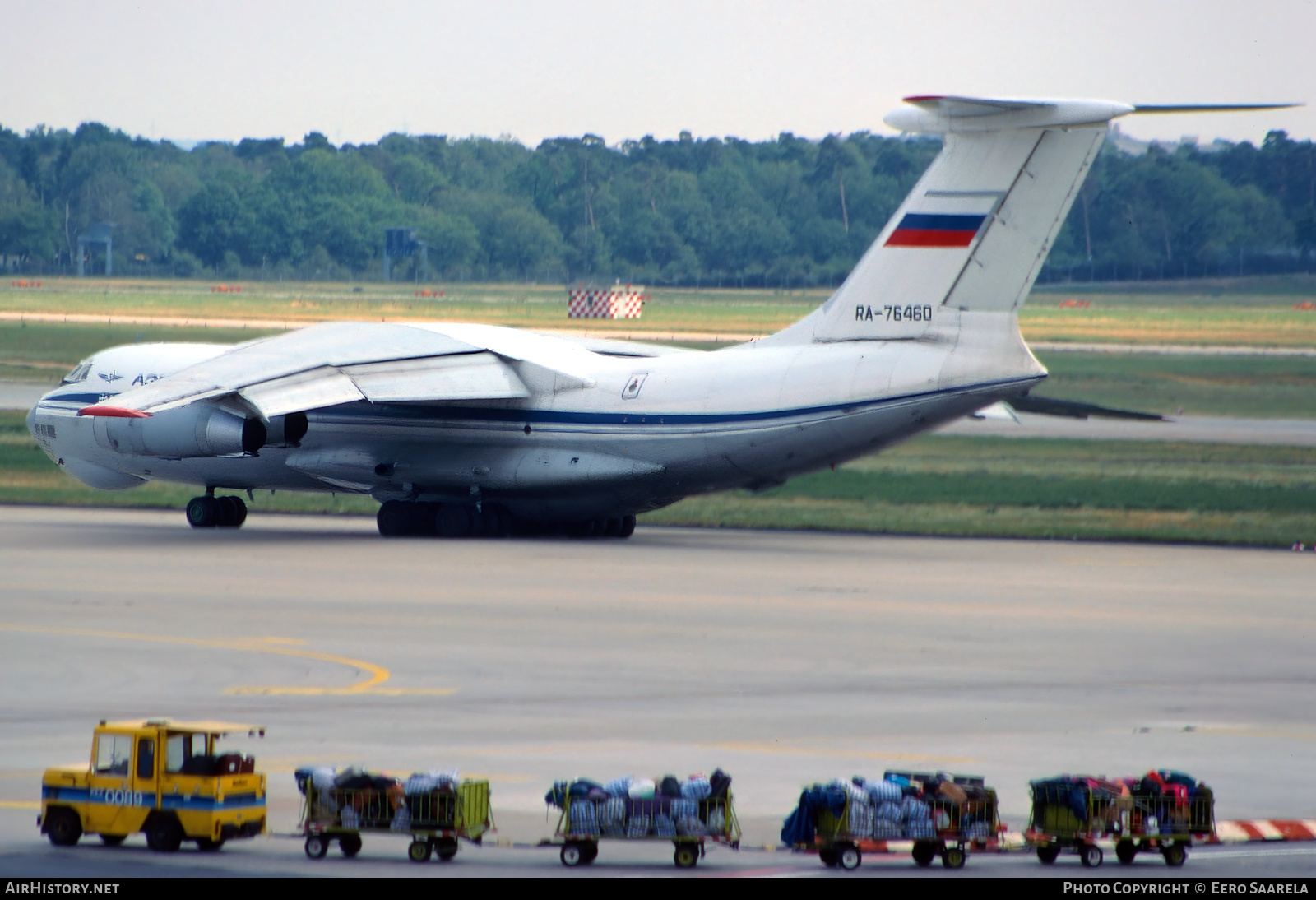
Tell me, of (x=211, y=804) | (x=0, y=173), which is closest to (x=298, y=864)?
(x=211, y=804)

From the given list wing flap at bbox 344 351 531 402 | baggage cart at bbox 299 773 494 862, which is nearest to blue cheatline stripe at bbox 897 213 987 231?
wing flap at bbox 344 351 531 402

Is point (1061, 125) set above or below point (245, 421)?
above

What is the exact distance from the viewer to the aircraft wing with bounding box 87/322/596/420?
2920 cm

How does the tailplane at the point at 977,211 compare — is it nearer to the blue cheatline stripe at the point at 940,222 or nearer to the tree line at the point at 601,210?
the blue cheatline stripe at the point at 940,222

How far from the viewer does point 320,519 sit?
36438 millimetres

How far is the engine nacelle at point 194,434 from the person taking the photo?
29531 millimetres

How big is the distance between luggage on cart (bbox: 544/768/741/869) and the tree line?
6120 cm

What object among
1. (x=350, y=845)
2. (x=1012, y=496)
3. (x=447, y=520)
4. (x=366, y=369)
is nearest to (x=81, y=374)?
(x=366, y=369)

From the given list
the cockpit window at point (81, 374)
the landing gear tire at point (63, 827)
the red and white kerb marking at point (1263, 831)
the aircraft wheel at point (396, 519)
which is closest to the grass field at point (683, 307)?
the cockpit window at point (81, 374)

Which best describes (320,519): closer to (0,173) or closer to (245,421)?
(245,421)

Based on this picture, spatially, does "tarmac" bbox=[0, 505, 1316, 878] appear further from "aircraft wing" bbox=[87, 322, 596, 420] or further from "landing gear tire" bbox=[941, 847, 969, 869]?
"aircraft wing" bbox=[87, 322, 596, 420]

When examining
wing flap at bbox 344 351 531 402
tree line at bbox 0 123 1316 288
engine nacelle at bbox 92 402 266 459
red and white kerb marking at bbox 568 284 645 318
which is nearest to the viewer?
Answer: engine nacelle at bbox 92 402 266 459

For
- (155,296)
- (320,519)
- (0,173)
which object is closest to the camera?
(320,519)

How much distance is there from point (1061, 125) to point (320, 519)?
1548cm
